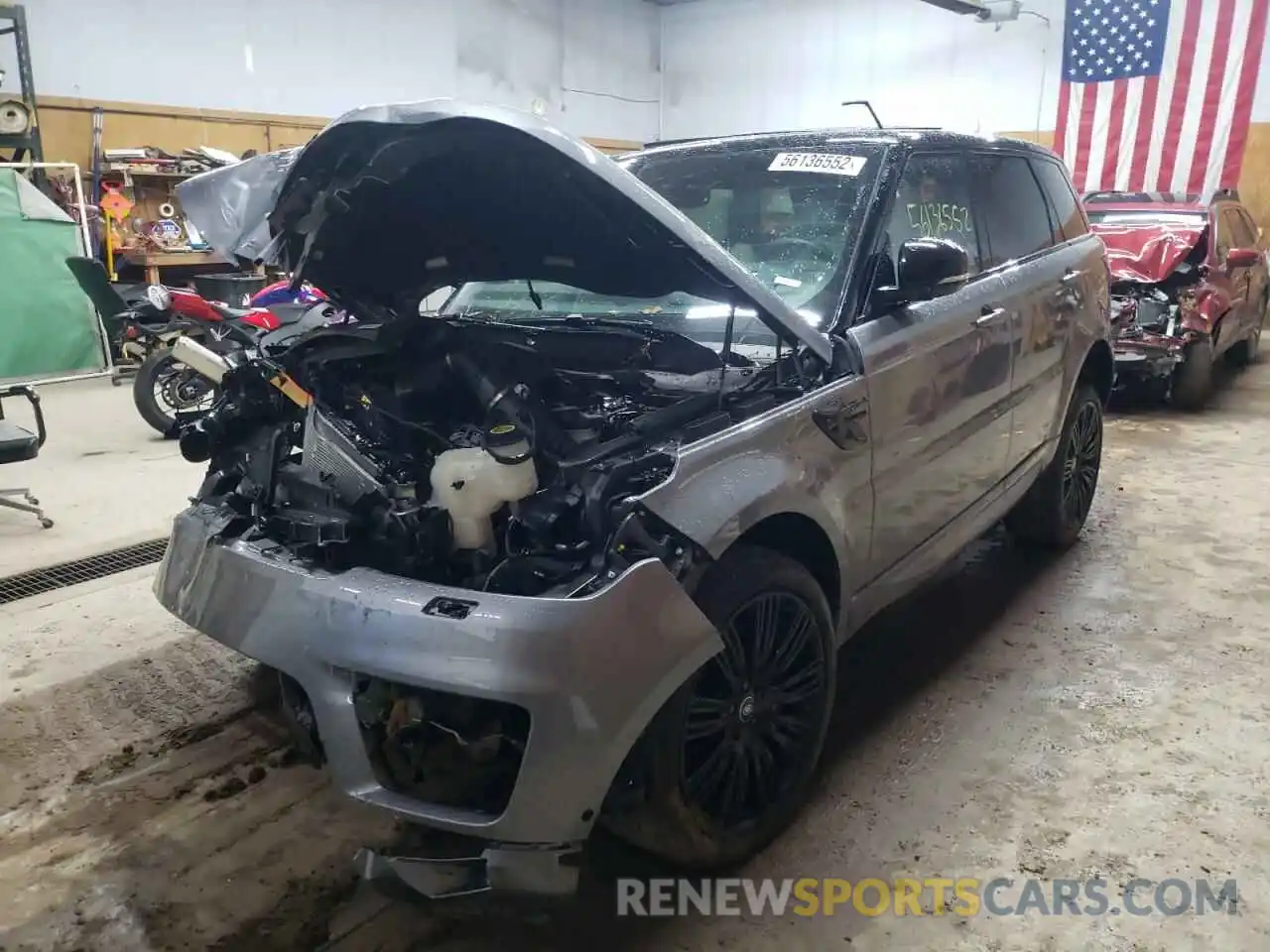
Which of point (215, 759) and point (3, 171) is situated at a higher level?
point (3, 171)

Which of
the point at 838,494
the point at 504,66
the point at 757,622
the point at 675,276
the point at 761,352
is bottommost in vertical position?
the point at 757,622

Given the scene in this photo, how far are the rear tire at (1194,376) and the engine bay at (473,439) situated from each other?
18.3ft

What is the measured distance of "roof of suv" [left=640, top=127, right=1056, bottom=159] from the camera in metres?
2.81

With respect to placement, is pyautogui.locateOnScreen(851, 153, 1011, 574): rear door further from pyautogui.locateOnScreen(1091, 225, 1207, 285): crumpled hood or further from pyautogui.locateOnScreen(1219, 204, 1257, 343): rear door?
pyautogui.locateOnScreen(1219, 204, 1257, 343): rear door

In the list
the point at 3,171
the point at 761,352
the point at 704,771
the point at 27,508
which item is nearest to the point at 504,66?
the point at 3,171

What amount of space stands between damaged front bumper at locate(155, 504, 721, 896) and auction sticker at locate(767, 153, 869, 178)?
4.94 feet

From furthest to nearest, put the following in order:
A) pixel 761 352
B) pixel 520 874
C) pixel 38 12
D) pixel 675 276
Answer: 1. pixel 38 12
2. pixel 761 352
3. pixel 675 276
4. pixel 520 874

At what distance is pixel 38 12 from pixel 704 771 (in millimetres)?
9422

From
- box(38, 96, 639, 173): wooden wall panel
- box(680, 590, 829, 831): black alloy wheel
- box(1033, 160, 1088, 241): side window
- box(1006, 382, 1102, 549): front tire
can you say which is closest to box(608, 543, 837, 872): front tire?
box(680, 590, 829, 831): black alloy wheel

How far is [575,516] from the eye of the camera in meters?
1.83

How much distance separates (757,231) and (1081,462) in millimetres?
2141

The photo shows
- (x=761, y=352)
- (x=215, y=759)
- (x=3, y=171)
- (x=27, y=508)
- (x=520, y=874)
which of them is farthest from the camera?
(x=3, y=171)

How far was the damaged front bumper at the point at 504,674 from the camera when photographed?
1576 mm

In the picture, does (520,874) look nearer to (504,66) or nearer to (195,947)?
(195,947)
